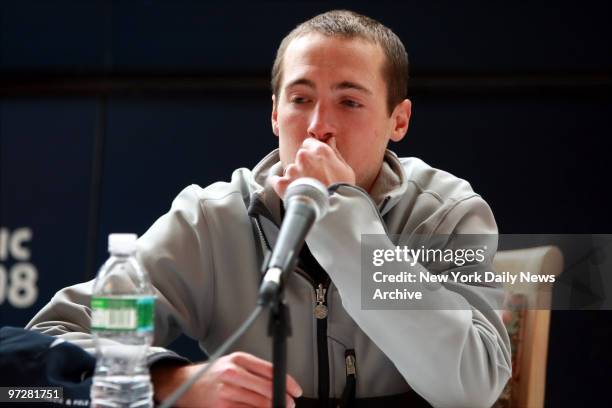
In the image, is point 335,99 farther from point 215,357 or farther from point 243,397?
point 215,357

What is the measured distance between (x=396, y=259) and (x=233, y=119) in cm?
194

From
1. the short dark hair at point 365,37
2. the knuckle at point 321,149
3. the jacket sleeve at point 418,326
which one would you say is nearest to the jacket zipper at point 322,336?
the jacket sleeve at point 418,326

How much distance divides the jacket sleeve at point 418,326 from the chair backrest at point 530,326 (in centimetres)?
39

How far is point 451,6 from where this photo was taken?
10.4 ft

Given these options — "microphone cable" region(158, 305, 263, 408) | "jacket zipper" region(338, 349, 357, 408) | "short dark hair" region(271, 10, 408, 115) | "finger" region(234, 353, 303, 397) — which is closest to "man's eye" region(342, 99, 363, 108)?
"short dark hair" region(271, 10, 408, 115)

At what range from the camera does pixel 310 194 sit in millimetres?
1041

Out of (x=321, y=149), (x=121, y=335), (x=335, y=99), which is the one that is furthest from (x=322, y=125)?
(x=121, y=335)

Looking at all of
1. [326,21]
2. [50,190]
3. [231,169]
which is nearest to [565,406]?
[231,169]

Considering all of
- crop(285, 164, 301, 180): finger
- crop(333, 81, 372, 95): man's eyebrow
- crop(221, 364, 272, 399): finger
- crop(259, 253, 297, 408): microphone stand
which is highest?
crop(333, 81, 372, 95): man's eyebrow

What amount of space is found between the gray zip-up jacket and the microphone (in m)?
0.27

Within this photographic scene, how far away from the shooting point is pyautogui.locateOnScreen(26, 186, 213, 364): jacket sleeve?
4.96 feet

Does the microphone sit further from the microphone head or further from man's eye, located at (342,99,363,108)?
→ man's eye, located at (342,99,363,108)

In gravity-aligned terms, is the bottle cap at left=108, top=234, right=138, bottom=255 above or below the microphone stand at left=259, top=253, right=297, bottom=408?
above

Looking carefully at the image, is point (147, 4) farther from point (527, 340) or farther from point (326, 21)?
point (527, 340)
